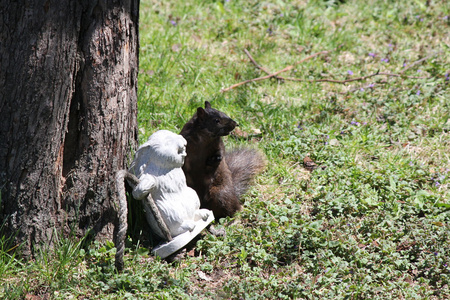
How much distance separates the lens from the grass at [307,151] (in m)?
3.15

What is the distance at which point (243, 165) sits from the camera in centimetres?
414

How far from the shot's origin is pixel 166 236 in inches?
130

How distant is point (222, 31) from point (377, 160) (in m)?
2.75

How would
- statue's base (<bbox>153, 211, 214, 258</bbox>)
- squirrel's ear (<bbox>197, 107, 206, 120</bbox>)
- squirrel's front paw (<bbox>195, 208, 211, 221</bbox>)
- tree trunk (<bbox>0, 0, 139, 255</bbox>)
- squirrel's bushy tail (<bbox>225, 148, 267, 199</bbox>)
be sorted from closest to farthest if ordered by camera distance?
tree trunk (<bbox>0, 0, 139, 255</bbox>) → statue's base (<bbox>153, 211, 214, 258</bbox>) → squirrel's front paw (<bbox>195, 208, 211, 221</bbox>) → squirrel's ear (<bbox>197, 107, 206, 120</bbox>) → squirrel's bushy tail (<bbox>225, 148, 267, 199</bbox>)

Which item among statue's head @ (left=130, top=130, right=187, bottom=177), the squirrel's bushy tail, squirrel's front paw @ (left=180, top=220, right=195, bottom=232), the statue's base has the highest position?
statue's head @ (left=130, top=130, right=187, bottom=177)

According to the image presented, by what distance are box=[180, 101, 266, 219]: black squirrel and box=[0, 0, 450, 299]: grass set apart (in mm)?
173

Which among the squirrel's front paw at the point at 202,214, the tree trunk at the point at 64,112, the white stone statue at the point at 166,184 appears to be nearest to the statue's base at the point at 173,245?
the white stone statue at the point at 166,184

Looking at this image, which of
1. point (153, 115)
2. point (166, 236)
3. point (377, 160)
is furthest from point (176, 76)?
point (166, 236)

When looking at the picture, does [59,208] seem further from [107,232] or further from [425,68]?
[425,68]

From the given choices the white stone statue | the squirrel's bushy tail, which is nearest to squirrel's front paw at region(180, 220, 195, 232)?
the white stone statue

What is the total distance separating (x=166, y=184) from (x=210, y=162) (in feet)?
2.04

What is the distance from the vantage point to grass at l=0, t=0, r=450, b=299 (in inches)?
124

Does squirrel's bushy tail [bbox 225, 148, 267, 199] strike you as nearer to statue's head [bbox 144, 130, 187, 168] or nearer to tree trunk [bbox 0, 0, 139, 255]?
statue's head [bbox 144, 130, 187, 168]

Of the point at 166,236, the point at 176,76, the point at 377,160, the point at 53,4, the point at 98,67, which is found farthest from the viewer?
the point at 176,76
